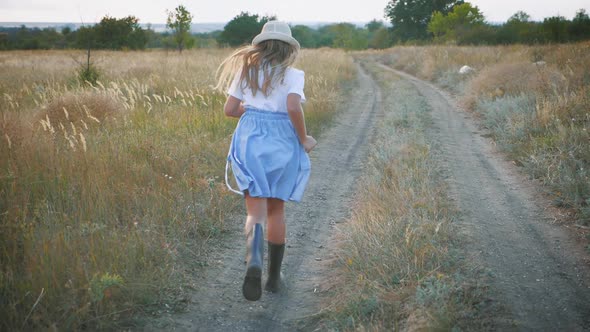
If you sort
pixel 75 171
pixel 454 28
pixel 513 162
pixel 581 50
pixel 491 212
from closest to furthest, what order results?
pixel 75 171
pixel 491 212
pixel 513 162
pixel 581 50
pixel 454 28

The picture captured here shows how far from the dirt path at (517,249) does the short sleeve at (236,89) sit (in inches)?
87.6

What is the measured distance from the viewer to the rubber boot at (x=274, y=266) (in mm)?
3369

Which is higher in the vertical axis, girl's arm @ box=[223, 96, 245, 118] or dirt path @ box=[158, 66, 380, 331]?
girl's arm @ box=[223, 96, 245, 118]

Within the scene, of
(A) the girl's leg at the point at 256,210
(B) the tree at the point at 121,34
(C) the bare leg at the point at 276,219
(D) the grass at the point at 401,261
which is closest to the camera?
(D) the grass at the point at 401,261

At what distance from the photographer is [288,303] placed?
11.1 ft

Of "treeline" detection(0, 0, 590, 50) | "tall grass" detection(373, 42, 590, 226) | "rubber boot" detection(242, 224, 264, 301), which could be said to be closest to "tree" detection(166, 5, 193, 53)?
"treeline" detection(0, 0, 590, 50)

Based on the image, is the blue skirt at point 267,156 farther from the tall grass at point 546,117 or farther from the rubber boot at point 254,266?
the tall grass at point 546,117

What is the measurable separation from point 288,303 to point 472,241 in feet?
6.15

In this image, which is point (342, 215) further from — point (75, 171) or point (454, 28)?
point (454, 28)

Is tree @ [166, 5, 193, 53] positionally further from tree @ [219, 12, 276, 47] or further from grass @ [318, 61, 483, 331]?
grass @ [318, 61, 483, 331]

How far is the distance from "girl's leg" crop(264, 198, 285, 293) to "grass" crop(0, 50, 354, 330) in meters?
0.72

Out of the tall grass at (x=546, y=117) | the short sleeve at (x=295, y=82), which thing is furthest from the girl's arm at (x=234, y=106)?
the tall grass at (x=546, y=117)

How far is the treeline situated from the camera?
29594 millimetres

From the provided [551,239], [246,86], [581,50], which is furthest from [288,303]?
[581,50]
